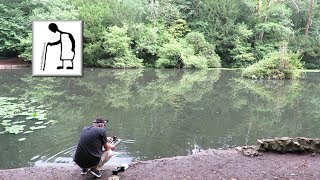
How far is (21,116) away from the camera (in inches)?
396

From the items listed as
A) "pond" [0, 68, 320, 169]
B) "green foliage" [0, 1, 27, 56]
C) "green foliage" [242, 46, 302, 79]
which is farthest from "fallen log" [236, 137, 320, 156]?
"green foliage" [0, 1, 27, 56]

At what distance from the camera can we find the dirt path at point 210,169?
5551 millimetres

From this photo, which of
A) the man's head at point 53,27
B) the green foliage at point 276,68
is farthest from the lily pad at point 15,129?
the green foliage at point 276,68

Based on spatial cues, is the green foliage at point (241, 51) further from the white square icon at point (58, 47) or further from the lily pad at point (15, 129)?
the lily pad at point (15, 129)

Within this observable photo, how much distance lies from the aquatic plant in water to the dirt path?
2839mm

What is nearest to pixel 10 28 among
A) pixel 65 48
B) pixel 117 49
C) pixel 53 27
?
pixel 117 49

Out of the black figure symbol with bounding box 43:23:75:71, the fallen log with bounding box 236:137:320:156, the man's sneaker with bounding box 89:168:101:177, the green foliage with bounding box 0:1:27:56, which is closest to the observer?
the man's sneaker with bounding box 89:168:101:177

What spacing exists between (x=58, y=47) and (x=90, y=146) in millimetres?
3734

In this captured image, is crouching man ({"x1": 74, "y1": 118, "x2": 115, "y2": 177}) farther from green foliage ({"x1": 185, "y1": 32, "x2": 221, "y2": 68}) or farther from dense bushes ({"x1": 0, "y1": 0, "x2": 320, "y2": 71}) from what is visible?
green foliage ({"x1": 185, "y1": 32, "x2": 221, "y2": 68})

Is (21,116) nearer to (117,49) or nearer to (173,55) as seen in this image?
(117,49)

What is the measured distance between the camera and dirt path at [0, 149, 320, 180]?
5.55m

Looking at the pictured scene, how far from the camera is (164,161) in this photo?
20.8 ft

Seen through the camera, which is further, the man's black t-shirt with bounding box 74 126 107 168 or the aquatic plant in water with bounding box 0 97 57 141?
the aquatic plant in water with bounding box 0 97 57 141

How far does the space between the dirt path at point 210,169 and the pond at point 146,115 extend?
1.15m
